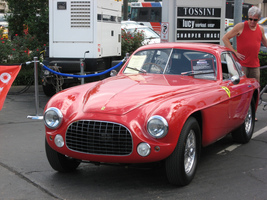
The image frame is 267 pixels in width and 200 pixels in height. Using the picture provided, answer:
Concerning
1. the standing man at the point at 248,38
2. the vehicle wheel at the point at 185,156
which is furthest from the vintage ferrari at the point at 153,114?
the standing man at the point at 248,38

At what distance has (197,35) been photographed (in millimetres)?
12297

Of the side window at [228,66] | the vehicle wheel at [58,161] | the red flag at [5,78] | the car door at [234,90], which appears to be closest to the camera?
the vehicle wheel at [58,161]

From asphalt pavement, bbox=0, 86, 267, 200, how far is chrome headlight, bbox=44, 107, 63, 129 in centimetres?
67

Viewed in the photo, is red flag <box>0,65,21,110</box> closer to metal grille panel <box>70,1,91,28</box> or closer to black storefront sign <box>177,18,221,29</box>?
metal grille panel <box>70,1,91,28</box>

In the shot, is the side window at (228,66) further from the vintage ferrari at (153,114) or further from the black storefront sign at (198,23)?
the black storefront sign at (198,23)

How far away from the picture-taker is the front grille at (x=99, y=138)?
15.0ft

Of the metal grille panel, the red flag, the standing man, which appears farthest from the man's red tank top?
the metal grille panel

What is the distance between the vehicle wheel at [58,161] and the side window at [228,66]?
2.41m

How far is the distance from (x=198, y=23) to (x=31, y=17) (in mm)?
5340

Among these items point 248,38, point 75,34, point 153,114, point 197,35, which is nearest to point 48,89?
point 75,34

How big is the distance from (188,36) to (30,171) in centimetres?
760

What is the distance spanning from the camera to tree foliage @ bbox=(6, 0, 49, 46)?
14.1 metres

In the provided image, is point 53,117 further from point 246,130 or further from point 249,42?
point 249,42

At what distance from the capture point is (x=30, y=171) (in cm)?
551
